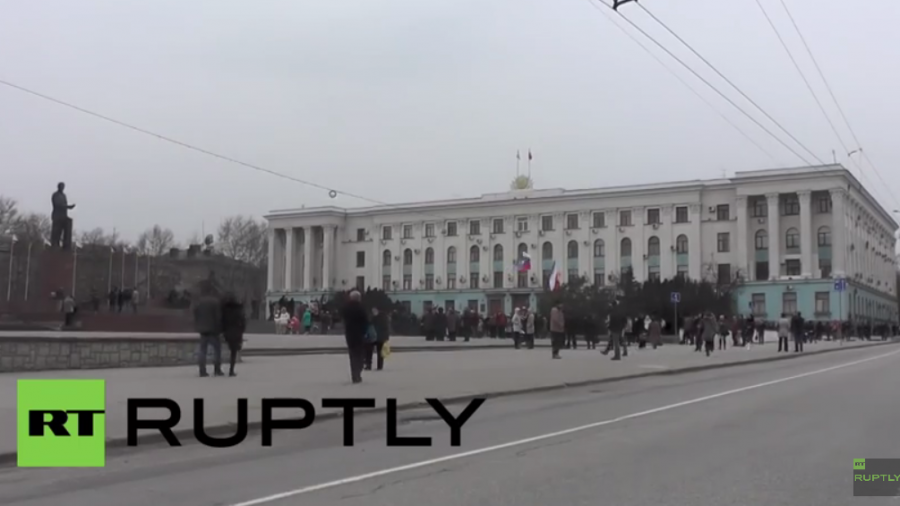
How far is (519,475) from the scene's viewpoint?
8.57 metres

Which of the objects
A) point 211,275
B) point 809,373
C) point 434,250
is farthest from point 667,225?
point 211,275

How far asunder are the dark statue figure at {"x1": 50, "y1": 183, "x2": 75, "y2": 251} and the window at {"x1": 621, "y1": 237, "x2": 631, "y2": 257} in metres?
85.3

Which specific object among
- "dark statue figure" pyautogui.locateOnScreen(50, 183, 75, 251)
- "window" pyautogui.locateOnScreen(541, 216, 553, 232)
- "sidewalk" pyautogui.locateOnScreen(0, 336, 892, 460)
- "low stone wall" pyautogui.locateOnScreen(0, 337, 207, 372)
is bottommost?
"sidewalk" pyautogui.locateOnScreen(0, 336, 892, 460)

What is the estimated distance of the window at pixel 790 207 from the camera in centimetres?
10138

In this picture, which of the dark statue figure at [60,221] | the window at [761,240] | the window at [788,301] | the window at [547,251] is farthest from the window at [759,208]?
the dark statue figure at [60,221]

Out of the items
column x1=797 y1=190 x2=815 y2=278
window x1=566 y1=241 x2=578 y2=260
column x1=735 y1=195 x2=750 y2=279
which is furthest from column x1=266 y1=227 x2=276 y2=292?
column x1=797 y1=190 x2=815 y2=278

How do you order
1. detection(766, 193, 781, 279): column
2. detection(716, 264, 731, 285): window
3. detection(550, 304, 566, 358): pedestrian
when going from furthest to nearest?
detection(716, 264, 731, 285): window < detection(766, 193, 781, 279): column < detection(550, 304, 566, 358): pedestrian

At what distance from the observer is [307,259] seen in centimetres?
12375

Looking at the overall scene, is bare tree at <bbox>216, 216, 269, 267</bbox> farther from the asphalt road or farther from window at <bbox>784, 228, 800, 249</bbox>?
the asphalt road

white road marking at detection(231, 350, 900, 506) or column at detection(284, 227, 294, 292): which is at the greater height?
column at detection(284, 227, 294, 292)

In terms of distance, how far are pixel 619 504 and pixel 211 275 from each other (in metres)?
14.5

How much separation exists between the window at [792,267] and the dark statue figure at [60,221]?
8529 centimetres

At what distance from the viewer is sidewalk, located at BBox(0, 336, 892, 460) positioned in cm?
1337

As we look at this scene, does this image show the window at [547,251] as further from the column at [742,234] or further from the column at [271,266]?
the column at [271,266]
